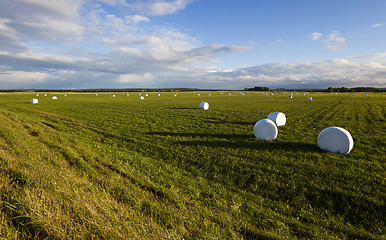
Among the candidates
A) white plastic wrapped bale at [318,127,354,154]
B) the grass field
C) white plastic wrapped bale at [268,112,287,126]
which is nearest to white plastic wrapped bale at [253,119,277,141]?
the grass field

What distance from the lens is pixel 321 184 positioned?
867 cm

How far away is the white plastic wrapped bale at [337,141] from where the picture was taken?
12.0 m

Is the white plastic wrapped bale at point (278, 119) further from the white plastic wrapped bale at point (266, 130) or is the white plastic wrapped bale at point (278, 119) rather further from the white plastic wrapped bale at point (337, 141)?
the white plastic wrapped bale at point (337, 141)

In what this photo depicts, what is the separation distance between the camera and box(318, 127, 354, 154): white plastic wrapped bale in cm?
1198

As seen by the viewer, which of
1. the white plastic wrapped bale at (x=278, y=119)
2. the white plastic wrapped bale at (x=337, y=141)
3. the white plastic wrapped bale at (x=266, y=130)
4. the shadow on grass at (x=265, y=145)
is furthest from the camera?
the white plastic wrapped bale at (x=278, y=119)

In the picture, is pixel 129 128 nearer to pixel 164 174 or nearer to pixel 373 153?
pixel 164 174

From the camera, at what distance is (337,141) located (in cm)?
1223

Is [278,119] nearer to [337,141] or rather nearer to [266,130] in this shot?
[266,130]

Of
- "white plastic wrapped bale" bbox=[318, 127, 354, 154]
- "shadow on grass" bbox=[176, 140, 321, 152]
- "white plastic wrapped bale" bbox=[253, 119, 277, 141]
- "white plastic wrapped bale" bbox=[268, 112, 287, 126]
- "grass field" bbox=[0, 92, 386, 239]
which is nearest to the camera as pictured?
"grass field" bbox=[0, 92, 386, 239]

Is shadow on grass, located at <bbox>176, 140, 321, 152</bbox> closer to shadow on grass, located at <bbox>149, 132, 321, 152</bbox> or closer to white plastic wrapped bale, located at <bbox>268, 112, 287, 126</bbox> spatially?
shadow on grass, located at <bbox>149, 132, 321, 152</bbox>

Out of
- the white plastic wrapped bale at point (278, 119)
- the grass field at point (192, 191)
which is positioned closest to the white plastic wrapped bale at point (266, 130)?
the grass field at point (192, 191)

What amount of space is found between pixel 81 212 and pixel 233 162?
343 inches

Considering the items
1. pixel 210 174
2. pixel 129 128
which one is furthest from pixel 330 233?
pixel 129 128

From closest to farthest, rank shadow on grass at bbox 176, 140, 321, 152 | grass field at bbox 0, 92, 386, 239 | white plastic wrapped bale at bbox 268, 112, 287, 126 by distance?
grass field at bbox 0, 92, 386, 239 → shadow on grass at bbox 176, 140, 321, 152 → white plastic wrapped bale at bbox 268, 112, 287, 126
